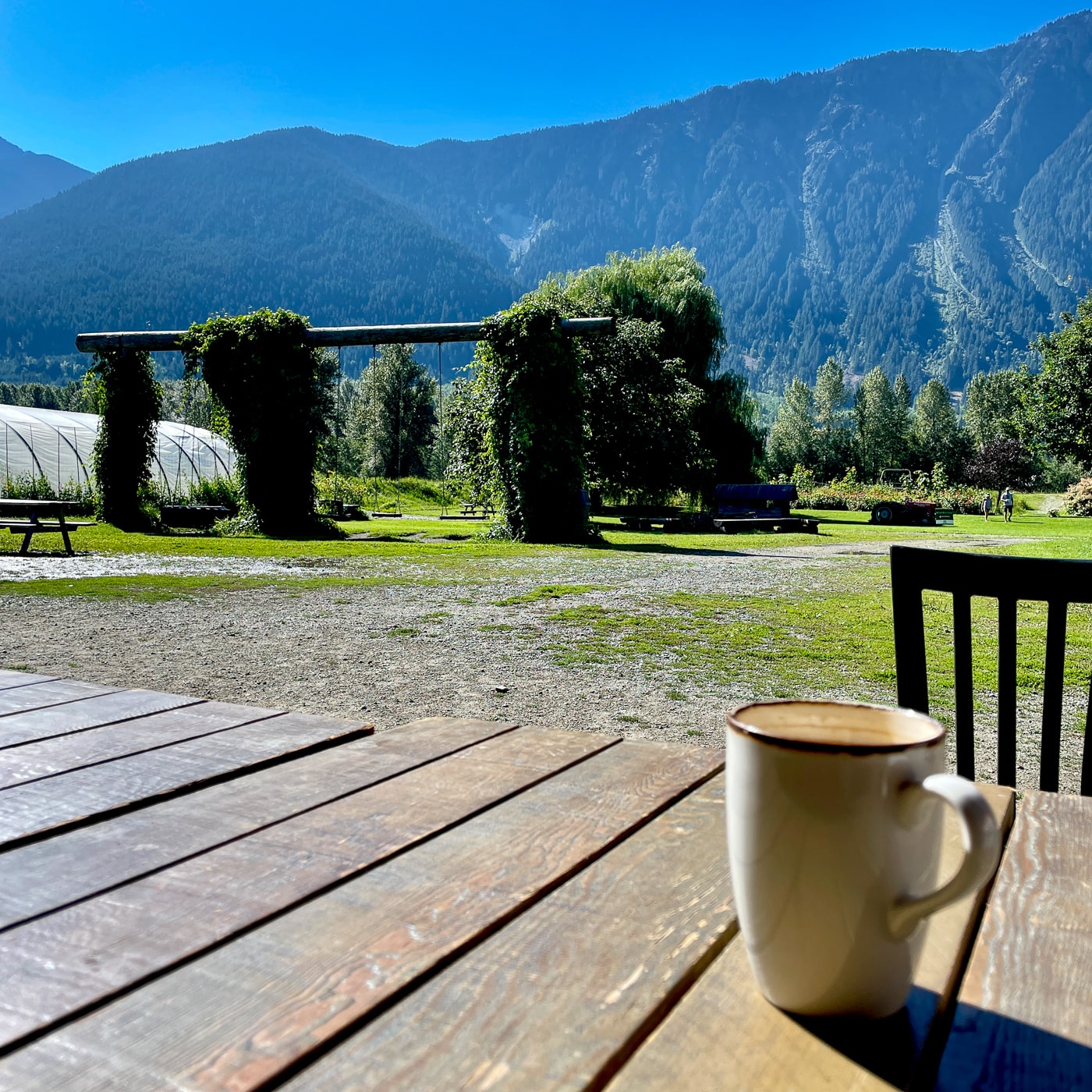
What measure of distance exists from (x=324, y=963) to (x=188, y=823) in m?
0.41

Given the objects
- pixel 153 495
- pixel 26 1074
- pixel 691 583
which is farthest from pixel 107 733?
pixel 153 495

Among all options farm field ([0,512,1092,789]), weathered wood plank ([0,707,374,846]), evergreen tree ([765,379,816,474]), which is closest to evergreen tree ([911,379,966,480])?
evergreen tree ([765,379,816,474])

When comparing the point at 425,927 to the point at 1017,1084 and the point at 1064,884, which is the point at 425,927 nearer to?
the point at 1017,1084

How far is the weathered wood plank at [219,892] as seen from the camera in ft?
2.33

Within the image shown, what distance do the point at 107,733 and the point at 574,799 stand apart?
2.57ft

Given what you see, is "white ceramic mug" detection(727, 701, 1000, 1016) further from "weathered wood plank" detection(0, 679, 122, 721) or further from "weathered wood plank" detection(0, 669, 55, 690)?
"weathered wood plank" detection(0, 669, 55, 690)

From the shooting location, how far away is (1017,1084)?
61 centimetres

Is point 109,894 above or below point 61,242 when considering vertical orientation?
below

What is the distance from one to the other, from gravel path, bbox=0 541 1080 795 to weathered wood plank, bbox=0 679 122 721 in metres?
2.45

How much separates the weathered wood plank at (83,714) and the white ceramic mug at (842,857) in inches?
47.2

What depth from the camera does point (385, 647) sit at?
6637mm

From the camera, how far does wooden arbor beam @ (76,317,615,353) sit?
16.5 meters

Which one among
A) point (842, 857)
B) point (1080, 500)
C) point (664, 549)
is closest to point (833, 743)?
point (842, 857)

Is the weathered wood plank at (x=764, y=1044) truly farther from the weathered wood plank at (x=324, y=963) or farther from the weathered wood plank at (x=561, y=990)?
the weathered wood plank at (x=324, y=963)
